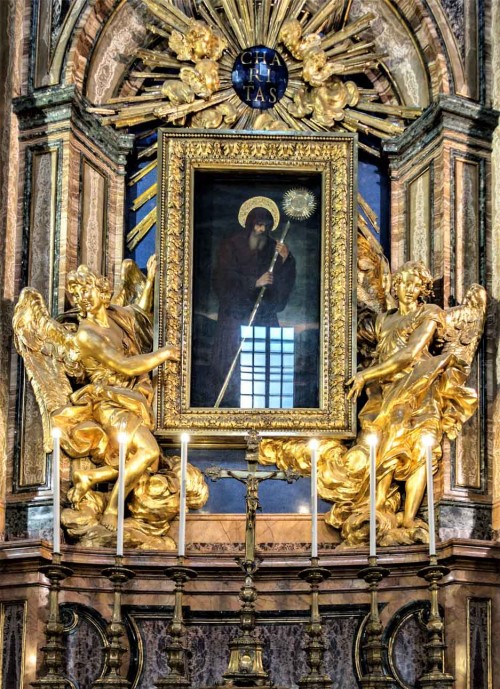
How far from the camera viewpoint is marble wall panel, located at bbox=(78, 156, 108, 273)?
13.7m


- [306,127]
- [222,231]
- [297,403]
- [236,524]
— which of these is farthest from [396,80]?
[236,524]

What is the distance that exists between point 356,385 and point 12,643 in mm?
3180

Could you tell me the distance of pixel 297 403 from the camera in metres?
13.5

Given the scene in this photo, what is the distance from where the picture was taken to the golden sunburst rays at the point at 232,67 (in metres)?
14.1

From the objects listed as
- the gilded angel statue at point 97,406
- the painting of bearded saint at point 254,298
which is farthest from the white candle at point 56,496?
the painting of bearded saint at point 254,298

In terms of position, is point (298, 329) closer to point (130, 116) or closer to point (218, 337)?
point (218, 337)

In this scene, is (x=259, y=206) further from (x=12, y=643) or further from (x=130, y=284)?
(x=12, y=643)

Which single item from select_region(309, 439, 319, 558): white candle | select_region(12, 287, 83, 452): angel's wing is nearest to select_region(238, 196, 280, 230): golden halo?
select_region(12, 287, 83, 452): angel's wing

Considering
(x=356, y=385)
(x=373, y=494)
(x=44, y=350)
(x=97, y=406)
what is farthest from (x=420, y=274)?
(x=44, y=350)

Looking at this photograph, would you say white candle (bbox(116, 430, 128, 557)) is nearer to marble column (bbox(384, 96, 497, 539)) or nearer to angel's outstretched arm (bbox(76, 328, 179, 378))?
angel's outstretched arm (bbox(76, 328, 179, 378))

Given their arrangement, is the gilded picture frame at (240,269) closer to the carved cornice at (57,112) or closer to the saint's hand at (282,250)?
the saint's hand at (282,250)

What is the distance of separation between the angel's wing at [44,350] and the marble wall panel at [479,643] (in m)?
3.36

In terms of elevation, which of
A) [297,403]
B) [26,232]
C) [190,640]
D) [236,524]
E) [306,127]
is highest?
[306,127]

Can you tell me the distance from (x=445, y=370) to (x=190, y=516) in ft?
7.19
